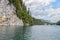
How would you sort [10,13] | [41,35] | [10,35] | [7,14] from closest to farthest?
[10,35]
[41,35]
[7,14]
[10,13]

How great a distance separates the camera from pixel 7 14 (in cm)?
11756

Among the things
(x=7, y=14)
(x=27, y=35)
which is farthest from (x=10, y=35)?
(x=7, y=14)

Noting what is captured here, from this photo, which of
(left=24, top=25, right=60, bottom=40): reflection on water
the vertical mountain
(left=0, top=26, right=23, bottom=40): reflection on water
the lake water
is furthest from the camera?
the vertical mountain

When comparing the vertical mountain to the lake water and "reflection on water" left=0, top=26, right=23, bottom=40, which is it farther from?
"reflection on water" left=0, top=26, right=23, bottom=40

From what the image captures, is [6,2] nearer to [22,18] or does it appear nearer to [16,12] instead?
[16,12]

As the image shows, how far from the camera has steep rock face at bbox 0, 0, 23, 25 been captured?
11374cm

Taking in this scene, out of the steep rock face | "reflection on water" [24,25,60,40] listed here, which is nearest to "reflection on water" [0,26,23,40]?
"reflection on water" [24,25,60,40]

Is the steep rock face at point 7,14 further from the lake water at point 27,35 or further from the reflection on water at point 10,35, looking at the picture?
the reflection on water at point 10,35

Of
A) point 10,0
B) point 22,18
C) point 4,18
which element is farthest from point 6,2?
point 22,18

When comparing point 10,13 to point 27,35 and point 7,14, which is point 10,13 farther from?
point 27,35

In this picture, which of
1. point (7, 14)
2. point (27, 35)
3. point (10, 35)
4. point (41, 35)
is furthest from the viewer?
point (7, 14)

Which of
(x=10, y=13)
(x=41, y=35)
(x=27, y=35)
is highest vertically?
(x=27, y=35)

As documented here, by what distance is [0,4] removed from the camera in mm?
114500

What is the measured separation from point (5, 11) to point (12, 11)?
794 cm
